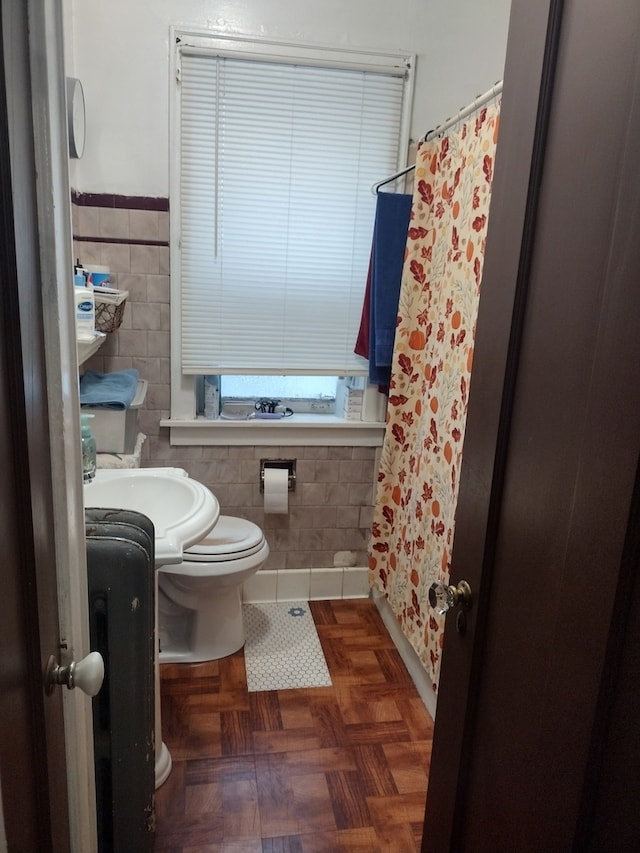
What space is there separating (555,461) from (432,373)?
139cm

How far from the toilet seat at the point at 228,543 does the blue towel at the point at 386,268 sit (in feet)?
2.79

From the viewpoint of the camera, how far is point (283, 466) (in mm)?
2646

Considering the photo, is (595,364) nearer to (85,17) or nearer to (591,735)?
(591,735)

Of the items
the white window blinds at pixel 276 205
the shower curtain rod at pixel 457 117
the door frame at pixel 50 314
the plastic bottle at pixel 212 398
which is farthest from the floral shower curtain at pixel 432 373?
the door frame at pixel 50 314

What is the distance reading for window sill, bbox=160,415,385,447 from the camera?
252 centimetres

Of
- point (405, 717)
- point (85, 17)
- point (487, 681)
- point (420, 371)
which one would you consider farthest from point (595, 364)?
point (85, 17)

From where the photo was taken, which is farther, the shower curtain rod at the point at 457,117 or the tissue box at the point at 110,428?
the tissue box at the point at 110,428

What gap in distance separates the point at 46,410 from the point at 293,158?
195cm

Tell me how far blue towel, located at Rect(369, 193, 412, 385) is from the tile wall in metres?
0.51

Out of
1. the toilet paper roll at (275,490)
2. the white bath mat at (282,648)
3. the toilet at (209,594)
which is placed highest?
the toilet paper roll at (275,490)

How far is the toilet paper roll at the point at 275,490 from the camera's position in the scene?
2.56 m

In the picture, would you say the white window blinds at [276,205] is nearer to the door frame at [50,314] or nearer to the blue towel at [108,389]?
the blue towel at [108,389]

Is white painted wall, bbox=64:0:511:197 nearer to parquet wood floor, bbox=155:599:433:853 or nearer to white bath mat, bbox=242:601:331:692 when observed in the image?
white bath mat, bbox=242:601:331:692

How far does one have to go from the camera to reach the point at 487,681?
2.94 feet
